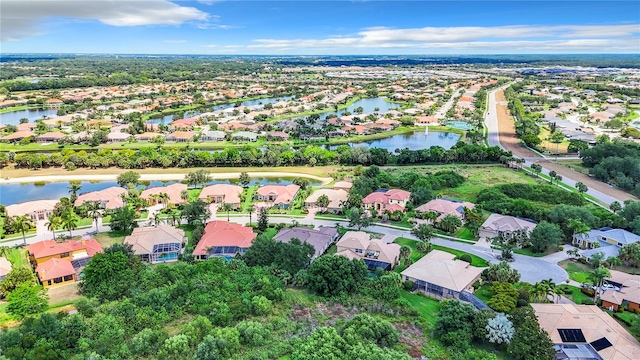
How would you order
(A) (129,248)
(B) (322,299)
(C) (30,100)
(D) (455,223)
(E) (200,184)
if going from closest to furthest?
(B) (322,299)
(A) (129,248)
(D) (455,223)
(E) (200,184)
(C) (30,100)

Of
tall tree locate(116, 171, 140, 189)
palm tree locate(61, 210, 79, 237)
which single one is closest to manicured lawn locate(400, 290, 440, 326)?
palm tree locate(61, 210, 79, 237)

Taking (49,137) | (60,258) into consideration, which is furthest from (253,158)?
(49,137)

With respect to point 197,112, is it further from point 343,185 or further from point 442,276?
point 442,276

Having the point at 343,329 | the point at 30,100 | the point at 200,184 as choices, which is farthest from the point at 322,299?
the point at 30,100

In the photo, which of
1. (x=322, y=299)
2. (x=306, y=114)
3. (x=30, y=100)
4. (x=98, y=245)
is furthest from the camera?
(x=30, y=100)

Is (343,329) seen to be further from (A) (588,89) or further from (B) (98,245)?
(A) (588,89)

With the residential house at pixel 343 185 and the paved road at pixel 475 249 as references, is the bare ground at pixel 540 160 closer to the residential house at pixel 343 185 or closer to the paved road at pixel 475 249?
the paved road at pixel 475 249
